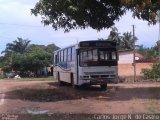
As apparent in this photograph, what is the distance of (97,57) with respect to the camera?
26.6 m

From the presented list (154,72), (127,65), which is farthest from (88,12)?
(127,65)

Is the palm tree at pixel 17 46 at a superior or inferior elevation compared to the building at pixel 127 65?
superior

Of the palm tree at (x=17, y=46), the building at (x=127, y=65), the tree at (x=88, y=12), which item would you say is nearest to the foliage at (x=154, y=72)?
Result: the building at (x=127, y=65)

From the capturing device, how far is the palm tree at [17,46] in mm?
94438

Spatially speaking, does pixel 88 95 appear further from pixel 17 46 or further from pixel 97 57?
pixel 17 46

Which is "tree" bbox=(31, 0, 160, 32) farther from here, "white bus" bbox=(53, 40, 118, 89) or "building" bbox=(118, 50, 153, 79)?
"building" bbox=(118, 50, 153, 79)

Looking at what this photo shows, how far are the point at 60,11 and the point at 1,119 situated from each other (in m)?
8.84

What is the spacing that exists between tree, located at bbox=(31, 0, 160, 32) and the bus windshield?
12.6 feet

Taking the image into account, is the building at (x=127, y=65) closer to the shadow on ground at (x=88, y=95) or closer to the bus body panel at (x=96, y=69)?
the shadow on ground at (x=88, y=95)

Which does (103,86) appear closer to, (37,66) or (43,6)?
(43,6)

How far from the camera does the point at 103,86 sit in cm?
2864

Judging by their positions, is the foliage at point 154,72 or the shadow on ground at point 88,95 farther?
the foliage at point 154,72

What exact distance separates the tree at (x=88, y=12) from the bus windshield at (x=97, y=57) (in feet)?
12.6

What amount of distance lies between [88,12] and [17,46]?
75.3m
